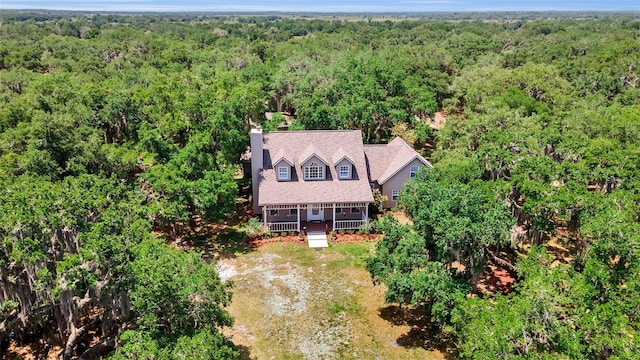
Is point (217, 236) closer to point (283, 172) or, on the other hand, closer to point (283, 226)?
point (283, 226)

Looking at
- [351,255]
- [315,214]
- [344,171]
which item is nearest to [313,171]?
[344,171]

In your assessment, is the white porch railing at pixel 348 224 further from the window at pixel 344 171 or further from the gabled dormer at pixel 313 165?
the gabled dormer at pixel 313 165

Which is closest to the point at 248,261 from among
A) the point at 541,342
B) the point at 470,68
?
the point at 541,342

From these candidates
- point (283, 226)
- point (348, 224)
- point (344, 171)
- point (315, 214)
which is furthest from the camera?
point (315, 214)

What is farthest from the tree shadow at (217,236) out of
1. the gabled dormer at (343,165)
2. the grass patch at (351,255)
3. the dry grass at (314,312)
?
the gabled dormer at (343,165)

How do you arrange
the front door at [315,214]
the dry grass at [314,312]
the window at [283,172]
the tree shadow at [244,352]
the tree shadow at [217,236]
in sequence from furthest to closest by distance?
the front door at [315,214] → the window at [283,172] → the tree shadow at [217,236] → the dry grass at [314,312] → the tree shadow at [244,352]

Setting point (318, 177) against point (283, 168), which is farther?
point (318, 177)
